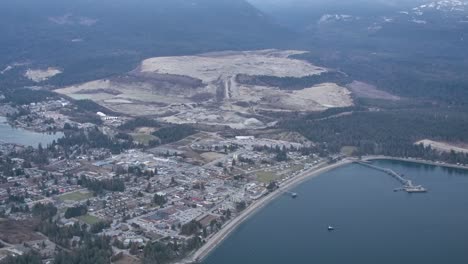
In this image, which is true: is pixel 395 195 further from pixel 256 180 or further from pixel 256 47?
pixel 256 47

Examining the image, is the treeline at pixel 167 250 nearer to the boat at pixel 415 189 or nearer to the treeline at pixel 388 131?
the boat at pixel 415 189

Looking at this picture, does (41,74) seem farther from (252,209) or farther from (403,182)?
(403,182)

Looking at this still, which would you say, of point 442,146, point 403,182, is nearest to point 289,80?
point 442,146

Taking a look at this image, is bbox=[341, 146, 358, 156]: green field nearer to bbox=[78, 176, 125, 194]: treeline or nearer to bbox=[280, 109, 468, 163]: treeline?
bbox=[280, 109, 468, 163]: treeline

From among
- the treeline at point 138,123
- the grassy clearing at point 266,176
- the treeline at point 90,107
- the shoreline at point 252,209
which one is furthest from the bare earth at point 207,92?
the grassy clearing at point 266,176

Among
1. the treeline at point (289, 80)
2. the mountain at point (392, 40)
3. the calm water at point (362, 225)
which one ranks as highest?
the mountain at point (392, 40)

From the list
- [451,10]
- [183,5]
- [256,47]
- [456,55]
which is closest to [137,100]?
[256,47]
